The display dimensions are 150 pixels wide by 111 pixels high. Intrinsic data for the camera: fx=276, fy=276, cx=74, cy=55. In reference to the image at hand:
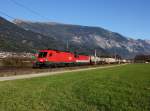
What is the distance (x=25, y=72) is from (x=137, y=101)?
2381cm

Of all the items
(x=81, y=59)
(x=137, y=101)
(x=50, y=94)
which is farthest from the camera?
(x=81, y=59)

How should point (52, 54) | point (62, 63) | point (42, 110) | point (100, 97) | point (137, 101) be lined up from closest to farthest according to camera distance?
1. point (42, 110)
2. point (137, 101)
3. point (100, 97)
4. point (52, 54)
5. point (62, 63)

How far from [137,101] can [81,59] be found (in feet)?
208

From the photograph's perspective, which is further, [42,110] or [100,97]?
[100,97]

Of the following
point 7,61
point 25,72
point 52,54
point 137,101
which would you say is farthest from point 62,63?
point 137,101

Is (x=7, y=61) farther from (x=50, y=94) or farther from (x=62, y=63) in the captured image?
(x=50, y=94)

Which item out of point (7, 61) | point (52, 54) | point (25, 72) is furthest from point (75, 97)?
point (7, 61)

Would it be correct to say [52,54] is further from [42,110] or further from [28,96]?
[42,110]

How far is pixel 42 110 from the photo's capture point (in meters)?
11.4

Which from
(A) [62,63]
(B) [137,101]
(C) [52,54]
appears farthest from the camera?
(A) [62,63]

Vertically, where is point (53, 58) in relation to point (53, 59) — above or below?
above

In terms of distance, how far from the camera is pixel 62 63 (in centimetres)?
5825

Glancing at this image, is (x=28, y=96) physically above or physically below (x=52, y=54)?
below

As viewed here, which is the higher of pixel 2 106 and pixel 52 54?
pixel 52 54
